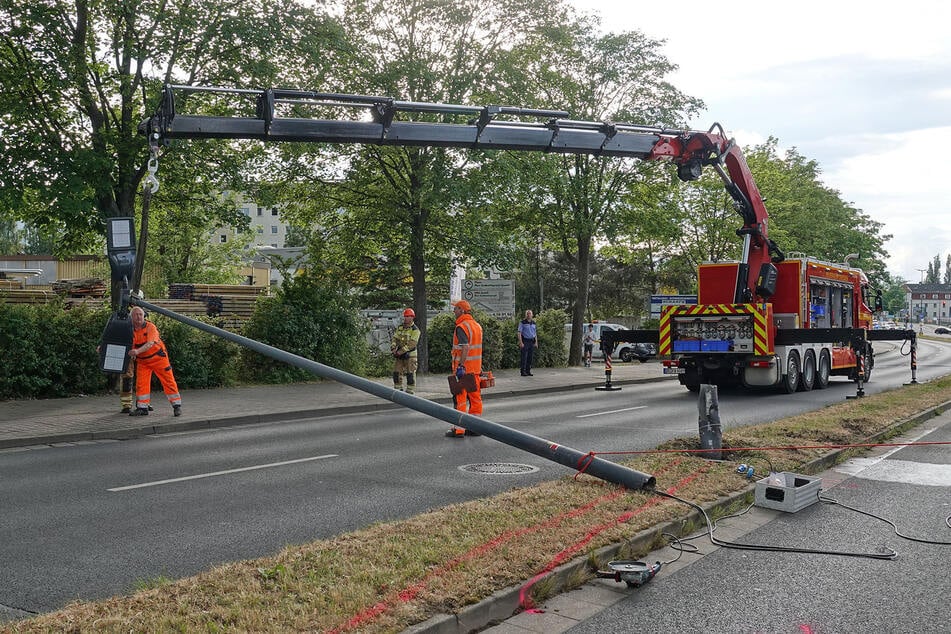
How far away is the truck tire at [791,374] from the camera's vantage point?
18.4 m

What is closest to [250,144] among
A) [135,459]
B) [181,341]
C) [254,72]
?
[254,72]

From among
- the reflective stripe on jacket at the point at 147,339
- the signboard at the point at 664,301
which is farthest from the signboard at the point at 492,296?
the reflective stripe on jacket at the point at 147,339

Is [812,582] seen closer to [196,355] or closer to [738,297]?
[738,297]

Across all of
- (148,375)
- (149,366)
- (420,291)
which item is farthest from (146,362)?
(420,291)

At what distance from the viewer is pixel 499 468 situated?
8875 mm

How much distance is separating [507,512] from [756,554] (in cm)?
179

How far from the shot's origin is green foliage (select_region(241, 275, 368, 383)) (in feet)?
64.1

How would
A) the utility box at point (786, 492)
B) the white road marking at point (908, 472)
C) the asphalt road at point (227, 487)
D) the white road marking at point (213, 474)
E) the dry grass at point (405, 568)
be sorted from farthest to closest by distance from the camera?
the white road marking at point (908, 472)
the white road marking at point (213, 474)
the utility box at point (786, 492)
the asphalt road at point (227, 487)
the dry grass at point (405, 568)

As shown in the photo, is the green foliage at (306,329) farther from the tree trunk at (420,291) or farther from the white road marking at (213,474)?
the white road marking at (213,474)

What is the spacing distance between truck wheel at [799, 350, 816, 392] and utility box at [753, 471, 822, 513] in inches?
504

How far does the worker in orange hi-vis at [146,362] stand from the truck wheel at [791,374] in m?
12.9

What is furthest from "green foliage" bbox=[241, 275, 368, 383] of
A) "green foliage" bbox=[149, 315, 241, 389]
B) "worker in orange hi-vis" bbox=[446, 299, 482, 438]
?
"worker in orange hi-vis" bbox=[446, 299, 482, 438]

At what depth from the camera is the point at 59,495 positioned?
7621 mm

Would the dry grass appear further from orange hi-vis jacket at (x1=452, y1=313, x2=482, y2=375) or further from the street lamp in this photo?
the street lamp
